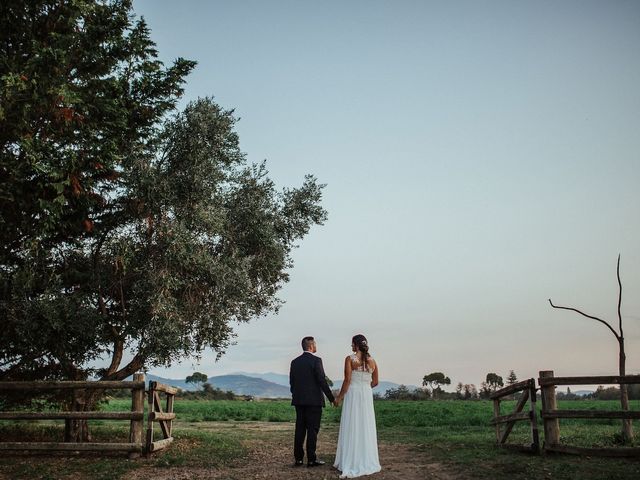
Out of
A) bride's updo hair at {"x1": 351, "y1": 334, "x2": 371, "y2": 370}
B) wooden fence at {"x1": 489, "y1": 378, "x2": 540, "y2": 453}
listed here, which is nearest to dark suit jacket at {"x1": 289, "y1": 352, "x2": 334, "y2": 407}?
bride's updo hair at {"x1": 351, "y1": 334, "x2": 371, "y2": 370}

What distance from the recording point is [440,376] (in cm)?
12925

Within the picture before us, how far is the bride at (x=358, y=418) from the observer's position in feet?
41.3

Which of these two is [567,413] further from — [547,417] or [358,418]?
[358,418]

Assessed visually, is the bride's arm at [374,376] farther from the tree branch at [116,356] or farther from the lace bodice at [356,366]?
the tree branch at [116,356]

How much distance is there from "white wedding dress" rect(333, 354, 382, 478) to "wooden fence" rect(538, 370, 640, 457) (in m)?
4.50

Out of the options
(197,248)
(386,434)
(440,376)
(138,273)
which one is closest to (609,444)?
(386,434)

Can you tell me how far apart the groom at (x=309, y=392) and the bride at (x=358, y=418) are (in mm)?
528

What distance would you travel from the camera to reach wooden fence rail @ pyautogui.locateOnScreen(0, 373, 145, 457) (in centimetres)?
1495

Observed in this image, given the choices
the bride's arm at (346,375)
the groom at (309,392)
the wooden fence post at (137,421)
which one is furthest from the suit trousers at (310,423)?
the wooden fence post at (137,421)

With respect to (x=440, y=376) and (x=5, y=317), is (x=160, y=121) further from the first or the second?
(x=440, y=376)

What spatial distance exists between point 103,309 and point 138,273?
1.58 m

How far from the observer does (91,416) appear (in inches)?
594

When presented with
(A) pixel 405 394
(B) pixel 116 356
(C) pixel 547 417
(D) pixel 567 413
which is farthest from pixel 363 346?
(A) pixel 405 394

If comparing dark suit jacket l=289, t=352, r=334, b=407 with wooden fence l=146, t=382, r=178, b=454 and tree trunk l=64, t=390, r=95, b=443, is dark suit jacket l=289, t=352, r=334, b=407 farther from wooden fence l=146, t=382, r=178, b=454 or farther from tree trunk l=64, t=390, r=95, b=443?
tree trunk l=64, t=390, r=95, b=443
